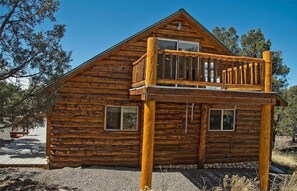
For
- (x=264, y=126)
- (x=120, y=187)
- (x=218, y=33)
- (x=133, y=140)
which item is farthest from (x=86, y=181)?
(x=218, y=33)

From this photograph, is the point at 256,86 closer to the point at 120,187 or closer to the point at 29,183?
the point at 120,187

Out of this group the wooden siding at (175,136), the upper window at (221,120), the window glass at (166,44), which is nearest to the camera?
the wooden siding at (175,136)

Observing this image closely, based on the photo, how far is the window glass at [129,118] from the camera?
11531 millimetres

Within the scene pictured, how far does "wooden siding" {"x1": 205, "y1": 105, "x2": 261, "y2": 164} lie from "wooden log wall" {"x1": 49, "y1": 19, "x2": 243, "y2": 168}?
0.89 meters

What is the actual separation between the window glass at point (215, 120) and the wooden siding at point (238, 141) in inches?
9.5

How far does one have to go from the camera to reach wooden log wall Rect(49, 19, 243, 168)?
1082 centimetres

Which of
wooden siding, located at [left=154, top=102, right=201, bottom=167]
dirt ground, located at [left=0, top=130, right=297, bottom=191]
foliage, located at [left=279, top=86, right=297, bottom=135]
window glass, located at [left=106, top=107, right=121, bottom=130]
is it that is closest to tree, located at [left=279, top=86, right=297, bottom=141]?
foliage, located at [left=279, top=86, right=297, bottom=135]

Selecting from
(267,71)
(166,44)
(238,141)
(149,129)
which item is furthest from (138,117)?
(267,71)

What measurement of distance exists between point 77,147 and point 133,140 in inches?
91.7

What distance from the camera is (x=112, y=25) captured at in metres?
15.5

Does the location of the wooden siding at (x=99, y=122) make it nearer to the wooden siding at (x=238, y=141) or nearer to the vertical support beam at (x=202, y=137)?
the vertical support beam at (x=202, y=137)

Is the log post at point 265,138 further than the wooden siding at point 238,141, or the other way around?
the wooden siding at point 238,141

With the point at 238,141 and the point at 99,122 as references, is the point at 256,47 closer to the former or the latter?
the point at 238,141

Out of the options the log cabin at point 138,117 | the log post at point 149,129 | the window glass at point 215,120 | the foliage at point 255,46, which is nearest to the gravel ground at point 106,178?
the log cabin at point 138,117
